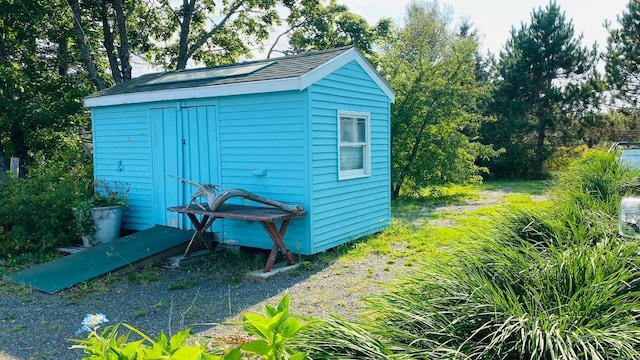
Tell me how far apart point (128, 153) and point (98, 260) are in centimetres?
243

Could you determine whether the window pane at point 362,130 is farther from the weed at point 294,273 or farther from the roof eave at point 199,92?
the weed at point 294,273

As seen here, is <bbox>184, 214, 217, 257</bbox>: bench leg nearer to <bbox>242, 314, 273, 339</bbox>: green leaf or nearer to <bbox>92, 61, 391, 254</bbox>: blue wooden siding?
<bbox>92, 61, 391, 254</bbox>: blue wooden siding

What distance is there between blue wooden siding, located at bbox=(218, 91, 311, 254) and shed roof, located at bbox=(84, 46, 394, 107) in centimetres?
20

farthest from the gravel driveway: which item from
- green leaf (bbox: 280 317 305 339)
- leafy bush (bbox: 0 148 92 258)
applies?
green leaf (bbox: 280 317 305 339)

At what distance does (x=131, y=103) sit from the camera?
310 inches

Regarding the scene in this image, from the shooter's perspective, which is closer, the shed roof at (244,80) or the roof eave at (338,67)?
the roof eave at (338,67)

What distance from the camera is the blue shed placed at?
20.9 ft

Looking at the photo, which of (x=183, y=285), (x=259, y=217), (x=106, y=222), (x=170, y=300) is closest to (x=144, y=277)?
(x=183, y=285)

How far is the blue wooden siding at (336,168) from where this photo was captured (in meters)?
6.43

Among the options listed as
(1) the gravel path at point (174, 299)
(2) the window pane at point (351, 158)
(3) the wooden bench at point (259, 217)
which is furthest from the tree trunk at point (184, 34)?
(1) the gravel path at point (174, 299)

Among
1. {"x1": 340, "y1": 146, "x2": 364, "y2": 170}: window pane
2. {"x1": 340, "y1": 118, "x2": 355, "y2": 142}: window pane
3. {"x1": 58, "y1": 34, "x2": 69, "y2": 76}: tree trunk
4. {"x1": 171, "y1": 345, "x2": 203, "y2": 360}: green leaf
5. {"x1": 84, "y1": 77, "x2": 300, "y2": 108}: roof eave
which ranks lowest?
{"x1": 171, "y1": 345, "x2": 203, "y2": 360}: green leaf

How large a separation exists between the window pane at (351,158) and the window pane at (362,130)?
153mm

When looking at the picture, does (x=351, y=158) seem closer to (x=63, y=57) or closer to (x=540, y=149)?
(x=63, y=57)

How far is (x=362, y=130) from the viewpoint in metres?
7.70
